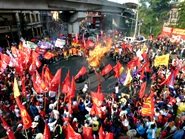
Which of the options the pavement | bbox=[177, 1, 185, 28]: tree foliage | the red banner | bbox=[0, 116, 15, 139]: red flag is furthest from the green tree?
bbox=[0, 116, 15, 139]: red flag

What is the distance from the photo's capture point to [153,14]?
125 ft

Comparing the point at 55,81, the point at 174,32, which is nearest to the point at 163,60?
Result: the point at 55,81

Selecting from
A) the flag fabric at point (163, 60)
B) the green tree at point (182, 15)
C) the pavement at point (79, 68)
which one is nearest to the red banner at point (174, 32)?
the green tree at point (182, 15)

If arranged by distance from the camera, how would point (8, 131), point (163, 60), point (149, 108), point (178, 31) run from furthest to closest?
1. point (178, 31)
2. point (163, 60)
3. point (149, 108)
4. point (8, 131)

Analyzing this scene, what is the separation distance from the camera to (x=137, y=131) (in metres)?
7.99

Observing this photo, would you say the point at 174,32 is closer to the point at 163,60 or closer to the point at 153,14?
the point at 153,14

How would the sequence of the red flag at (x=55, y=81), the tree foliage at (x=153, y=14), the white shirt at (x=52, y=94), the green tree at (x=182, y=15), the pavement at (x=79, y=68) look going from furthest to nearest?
1. the tree foliage at (x=153, y=14)
2. the green tree at (x=182, y=15)
3. the pavement at (x=79, y=68)
4. the white shirt at (x=52, y=94)
5. the red flag at (x=55, y=81)

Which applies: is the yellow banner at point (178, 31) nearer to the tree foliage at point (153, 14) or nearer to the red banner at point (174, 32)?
the red banner at point (174, 32)

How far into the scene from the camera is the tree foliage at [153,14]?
125ft

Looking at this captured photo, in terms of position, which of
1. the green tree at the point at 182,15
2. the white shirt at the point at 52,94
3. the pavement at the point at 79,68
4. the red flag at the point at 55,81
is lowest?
the pavement at the point at 79,68

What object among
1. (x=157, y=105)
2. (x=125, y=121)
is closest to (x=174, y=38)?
(x=157, y=105)

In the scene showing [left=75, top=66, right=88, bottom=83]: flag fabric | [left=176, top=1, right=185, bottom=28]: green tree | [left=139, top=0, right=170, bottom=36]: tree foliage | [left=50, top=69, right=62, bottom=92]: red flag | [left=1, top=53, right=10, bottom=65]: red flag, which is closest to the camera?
[left=50, top=69, right=62, bottom=92]: red flag

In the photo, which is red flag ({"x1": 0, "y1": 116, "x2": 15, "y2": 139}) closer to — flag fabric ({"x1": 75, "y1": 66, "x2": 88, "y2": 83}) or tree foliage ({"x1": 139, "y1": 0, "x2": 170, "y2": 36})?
flag fabric ({"x1": 75, "y1": 66, "x2": 88, "y2": 83})

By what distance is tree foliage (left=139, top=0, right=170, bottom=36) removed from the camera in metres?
38.2
